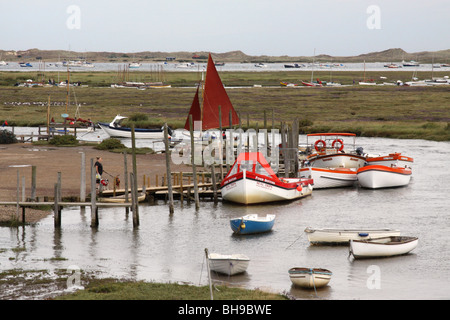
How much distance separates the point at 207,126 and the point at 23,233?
19899 millimetres

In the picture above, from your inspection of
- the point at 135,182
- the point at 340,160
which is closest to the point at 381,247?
the point at 135,182

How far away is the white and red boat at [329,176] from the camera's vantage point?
45594 mm

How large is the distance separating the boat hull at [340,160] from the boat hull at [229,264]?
86.5 feet

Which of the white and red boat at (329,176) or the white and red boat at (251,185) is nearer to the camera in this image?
the white and red boat at (251,185)

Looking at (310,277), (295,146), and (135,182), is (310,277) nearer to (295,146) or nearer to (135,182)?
(135,182)

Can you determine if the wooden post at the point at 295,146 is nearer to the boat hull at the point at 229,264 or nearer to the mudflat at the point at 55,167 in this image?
the mudflat at the point at 55,167

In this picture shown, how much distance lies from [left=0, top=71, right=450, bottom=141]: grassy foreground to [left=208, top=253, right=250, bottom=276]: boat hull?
37.7 metres

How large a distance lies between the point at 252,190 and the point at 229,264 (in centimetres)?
1466

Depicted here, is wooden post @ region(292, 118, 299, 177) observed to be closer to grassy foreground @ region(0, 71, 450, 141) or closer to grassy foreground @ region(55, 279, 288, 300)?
grassy foreground @ region(0, 71, 450, 141)

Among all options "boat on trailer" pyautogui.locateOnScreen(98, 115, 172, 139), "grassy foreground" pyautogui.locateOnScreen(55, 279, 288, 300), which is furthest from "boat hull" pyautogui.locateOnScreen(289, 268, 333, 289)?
"boat on trailer" pyautogui.locateOnScreen(98, 115, 172, 139)

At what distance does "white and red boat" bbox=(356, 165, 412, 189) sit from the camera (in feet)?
151

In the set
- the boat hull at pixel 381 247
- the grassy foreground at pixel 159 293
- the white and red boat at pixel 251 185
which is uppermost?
the white and red boat at pixel 251 185

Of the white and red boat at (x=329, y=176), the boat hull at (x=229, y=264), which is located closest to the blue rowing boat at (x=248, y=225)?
the boat hull at (x=229, y=264)
